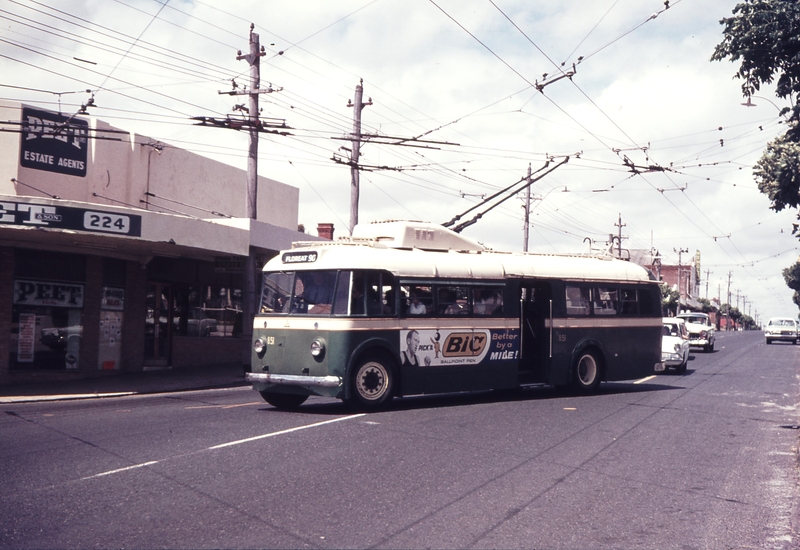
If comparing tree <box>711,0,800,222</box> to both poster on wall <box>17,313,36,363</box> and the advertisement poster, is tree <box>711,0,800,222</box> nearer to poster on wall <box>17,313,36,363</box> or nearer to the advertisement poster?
the advertisement poster

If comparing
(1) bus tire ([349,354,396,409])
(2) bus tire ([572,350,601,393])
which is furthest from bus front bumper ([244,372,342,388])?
(2) bus tire ([572,350,601,393])

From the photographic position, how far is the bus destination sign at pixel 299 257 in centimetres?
1394

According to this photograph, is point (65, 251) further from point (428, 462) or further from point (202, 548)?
point (202, 548)

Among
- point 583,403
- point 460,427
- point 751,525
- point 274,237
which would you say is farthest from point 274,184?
point 751,525

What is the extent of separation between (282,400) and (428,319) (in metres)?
3.02

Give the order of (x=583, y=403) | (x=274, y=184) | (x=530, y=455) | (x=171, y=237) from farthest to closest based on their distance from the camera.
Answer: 1. (x=274, y=184)
2. (x=171, y=237)
3. (x=583, y=403)
4. (x=530, y=455)

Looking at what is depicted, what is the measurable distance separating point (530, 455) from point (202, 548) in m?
5.03

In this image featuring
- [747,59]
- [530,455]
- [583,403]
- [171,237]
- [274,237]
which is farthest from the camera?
[274,237]

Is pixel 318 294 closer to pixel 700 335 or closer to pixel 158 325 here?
pixel 158 325

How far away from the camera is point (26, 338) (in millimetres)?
20375

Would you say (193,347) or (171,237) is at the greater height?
(171,237)

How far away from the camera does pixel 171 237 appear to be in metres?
20.3

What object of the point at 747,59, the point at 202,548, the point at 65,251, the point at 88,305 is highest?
the point at 747,59

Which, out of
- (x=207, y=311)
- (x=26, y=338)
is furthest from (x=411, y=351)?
(x=207, y=311)
